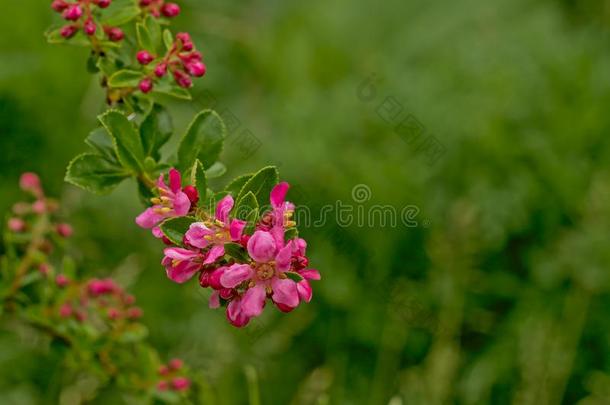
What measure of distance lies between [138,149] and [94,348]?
1.17 ft

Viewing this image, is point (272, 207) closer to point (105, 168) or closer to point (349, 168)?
point (105, 168)

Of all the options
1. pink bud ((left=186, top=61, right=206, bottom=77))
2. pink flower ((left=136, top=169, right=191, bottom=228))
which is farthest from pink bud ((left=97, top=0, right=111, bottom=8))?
pink flower ((left=136, top=169, right=191, bottom=228))

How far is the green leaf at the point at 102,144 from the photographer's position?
0.83 meters

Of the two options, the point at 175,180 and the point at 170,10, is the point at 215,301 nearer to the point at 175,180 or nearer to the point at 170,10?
the point at 175,180

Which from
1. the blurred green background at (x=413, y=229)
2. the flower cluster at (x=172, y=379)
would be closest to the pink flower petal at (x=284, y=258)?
the flower cluster at (x=172, y=379)

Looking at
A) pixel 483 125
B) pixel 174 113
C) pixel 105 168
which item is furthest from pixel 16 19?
pixel 105 168

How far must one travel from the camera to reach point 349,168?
206 centimetres

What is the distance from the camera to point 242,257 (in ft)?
2.18

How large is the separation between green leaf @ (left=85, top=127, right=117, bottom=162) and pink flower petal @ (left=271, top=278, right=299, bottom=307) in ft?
0.90

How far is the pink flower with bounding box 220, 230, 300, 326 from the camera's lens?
2.04 feet

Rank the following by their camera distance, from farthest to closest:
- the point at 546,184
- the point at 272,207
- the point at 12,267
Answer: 1. the point at 546,184
2. the point at 12,267
3. the point at 272,207

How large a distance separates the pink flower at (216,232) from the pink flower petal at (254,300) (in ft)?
0.13

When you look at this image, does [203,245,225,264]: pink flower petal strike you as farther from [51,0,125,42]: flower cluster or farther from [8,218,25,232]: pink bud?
[8,218,25,232]: pink bud

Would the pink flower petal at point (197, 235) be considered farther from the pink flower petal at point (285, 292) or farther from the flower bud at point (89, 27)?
the flower bud at point (89, 27)
